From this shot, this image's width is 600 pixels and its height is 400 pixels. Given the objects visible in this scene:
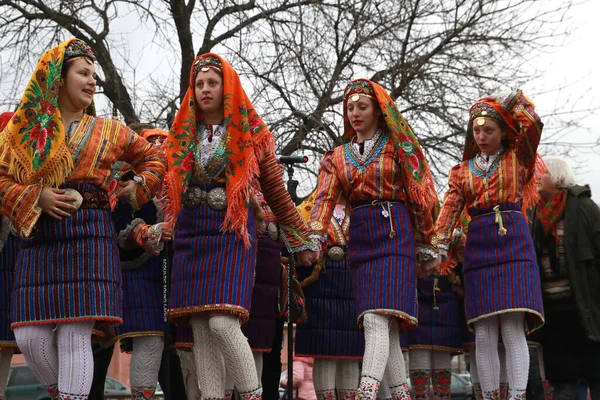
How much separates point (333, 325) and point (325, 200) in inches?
45.9

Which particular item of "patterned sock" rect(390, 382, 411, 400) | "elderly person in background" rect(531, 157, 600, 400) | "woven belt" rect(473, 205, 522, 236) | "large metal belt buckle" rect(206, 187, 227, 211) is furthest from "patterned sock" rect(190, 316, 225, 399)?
"elderly person in background" rect(531, 157, 600, 400)

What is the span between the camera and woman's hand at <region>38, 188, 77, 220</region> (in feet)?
14.7

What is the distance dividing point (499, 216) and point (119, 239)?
8.31 ft

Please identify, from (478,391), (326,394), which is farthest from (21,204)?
(478,391)

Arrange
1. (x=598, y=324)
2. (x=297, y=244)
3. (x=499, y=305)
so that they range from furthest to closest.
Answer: (x=598, y=324)
(x=499, y=305)
(x=297, y=244)

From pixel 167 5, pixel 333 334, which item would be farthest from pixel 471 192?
pixel 167 5

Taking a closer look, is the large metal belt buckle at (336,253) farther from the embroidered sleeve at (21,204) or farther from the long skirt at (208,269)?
the embroidered sleeve at (21,204)

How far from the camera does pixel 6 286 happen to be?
5551 millimetres

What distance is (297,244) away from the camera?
535 centimetres

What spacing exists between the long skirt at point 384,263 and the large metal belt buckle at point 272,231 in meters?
0.49

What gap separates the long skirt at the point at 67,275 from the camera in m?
4.46

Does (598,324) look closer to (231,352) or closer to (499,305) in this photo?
(499,305)

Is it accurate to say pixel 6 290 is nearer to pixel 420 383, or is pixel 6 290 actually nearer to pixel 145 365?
pixel 145 365

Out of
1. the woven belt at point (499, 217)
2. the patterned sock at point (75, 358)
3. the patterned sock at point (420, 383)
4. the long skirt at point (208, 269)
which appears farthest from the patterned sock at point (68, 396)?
the patterned sock at point (420, 383)
